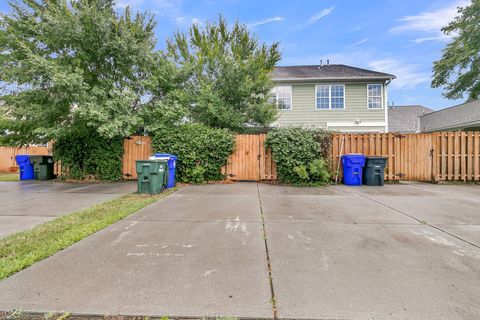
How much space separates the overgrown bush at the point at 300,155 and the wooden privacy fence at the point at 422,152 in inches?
44.0

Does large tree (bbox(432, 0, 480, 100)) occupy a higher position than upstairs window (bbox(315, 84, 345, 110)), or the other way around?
large tree (bbox(432, 0, 480, 100))

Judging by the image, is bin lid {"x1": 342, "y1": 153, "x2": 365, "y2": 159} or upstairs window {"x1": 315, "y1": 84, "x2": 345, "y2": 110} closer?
bin lid {"x1": 342, "y1": 153, "x2": 365, "y2": 159}

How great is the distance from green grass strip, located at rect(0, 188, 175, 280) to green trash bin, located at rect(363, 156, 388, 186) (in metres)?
7.94

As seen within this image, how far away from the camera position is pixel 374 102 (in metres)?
14.7

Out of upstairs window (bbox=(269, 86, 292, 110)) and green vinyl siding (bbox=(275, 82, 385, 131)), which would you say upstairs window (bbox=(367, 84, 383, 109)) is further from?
upstairs window (bbox=(269, 86, 292, 110))

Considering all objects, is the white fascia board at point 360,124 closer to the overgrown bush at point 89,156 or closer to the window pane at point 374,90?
the window pane at point 374,90

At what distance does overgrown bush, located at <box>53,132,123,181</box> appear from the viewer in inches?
388

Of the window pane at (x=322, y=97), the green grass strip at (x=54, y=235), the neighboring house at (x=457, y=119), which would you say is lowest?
the green grass strip at (x=54, y=235)

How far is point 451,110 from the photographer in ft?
60.1

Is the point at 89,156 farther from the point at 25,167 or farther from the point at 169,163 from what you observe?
the point at 169,163

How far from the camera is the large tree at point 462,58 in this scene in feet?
53.8

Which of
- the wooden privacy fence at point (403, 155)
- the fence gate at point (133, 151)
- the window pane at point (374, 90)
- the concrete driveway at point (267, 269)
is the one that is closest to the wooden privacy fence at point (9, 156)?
the fence gate at point (133, 151)

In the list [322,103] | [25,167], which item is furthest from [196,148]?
[322,103]

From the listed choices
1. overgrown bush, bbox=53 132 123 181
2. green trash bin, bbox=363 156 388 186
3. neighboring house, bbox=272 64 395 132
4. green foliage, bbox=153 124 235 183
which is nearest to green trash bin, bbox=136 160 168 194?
green foliage, bbox=153 124 235 183
